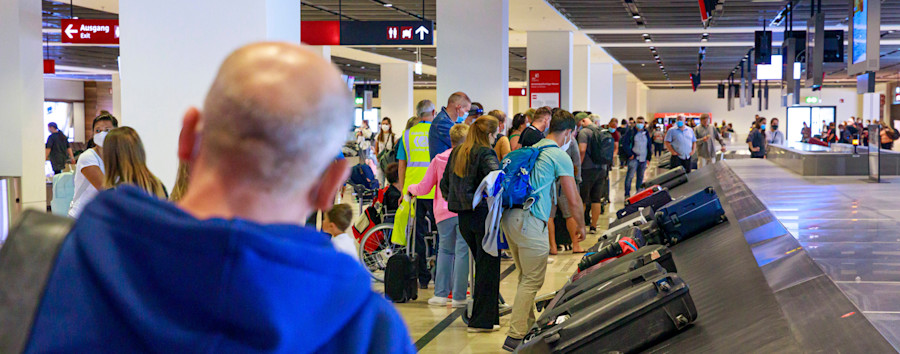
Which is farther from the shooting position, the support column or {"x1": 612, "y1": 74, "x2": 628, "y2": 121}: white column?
{"x1": 612, "y1": 74, "x2": 628, "y2": 121}: white column

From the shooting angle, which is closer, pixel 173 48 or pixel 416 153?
pixel 173 48

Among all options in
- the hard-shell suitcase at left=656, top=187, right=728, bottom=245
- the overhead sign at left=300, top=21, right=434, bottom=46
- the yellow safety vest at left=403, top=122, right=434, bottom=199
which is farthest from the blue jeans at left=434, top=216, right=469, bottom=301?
the overhead sign at left=300, top=21, right=434, bottom=46

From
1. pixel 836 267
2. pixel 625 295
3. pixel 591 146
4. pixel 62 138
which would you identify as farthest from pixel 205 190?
pixel 62 138

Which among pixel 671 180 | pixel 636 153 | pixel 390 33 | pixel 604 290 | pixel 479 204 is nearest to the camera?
pixel 604 290

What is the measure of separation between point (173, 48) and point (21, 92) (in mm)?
7301

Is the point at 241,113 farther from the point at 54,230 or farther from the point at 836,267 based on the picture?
the point at 836,267

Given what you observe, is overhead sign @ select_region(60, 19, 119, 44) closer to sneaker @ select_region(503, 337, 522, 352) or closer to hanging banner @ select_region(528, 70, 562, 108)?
hanging banner @ select_region(528, 70, 562, 108)

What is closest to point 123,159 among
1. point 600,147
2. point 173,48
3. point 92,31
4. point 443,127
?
point 173,48

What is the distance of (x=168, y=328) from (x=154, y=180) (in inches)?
118

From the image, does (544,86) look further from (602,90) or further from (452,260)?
(452,260)

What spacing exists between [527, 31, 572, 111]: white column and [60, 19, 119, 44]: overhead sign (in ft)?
29.3

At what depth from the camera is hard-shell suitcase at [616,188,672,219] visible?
776 cm

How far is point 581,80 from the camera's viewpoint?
22.3m

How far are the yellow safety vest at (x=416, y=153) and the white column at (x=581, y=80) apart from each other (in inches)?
599
